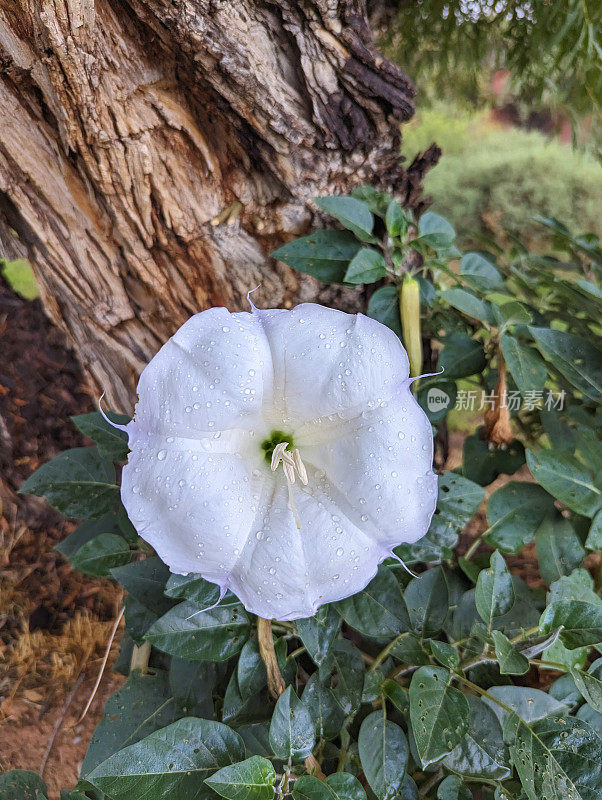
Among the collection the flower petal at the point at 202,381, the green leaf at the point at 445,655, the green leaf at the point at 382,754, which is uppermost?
the flower petal at the point at 202,381

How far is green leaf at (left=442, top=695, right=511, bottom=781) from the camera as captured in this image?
0.63 metres

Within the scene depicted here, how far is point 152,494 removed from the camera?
54 centimetres

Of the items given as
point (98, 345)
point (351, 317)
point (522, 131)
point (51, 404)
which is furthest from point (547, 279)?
point (522, 131)

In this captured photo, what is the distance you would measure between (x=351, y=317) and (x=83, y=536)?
51 centimetres

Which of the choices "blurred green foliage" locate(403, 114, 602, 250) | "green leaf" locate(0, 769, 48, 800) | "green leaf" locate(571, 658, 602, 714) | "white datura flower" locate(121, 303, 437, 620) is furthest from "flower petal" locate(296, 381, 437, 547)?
"blurred green foliage" locate(403, 114, 602, 250)

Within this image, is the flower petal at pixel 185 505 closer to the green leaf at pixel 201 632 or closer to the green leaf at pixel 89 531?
the green leaf at pixel 201 632

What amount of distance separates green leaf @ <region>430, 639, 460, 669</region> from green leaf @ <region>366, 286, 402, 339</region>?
36 centimetres

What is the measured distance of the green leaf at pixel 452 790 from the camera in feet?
2.10

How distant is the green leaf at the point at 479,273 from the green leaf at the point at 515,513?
267 millimetres

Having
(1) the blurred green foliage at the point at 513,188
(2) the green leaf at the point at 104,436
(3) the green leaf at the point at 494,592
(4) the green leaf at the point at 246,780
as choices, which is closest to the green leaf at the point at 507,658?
(3) the green leaf at the point at 494,592

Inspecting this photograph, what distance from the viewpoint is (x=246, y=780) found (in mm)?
551

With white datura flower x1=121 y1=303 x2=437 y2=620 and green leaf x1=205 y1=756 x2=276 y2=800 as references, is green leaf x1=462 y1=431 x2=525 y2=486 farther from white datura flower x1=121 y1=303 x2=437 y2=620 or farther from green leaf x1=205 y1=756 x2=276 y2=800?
green leaf x1=205 y1=756 x2=276 y2=800

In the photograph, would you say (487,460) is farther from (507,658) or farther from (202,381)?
(202,381)

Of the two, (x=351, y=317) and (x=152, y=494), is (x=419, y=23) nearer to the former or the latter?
(x=351, y=317)
